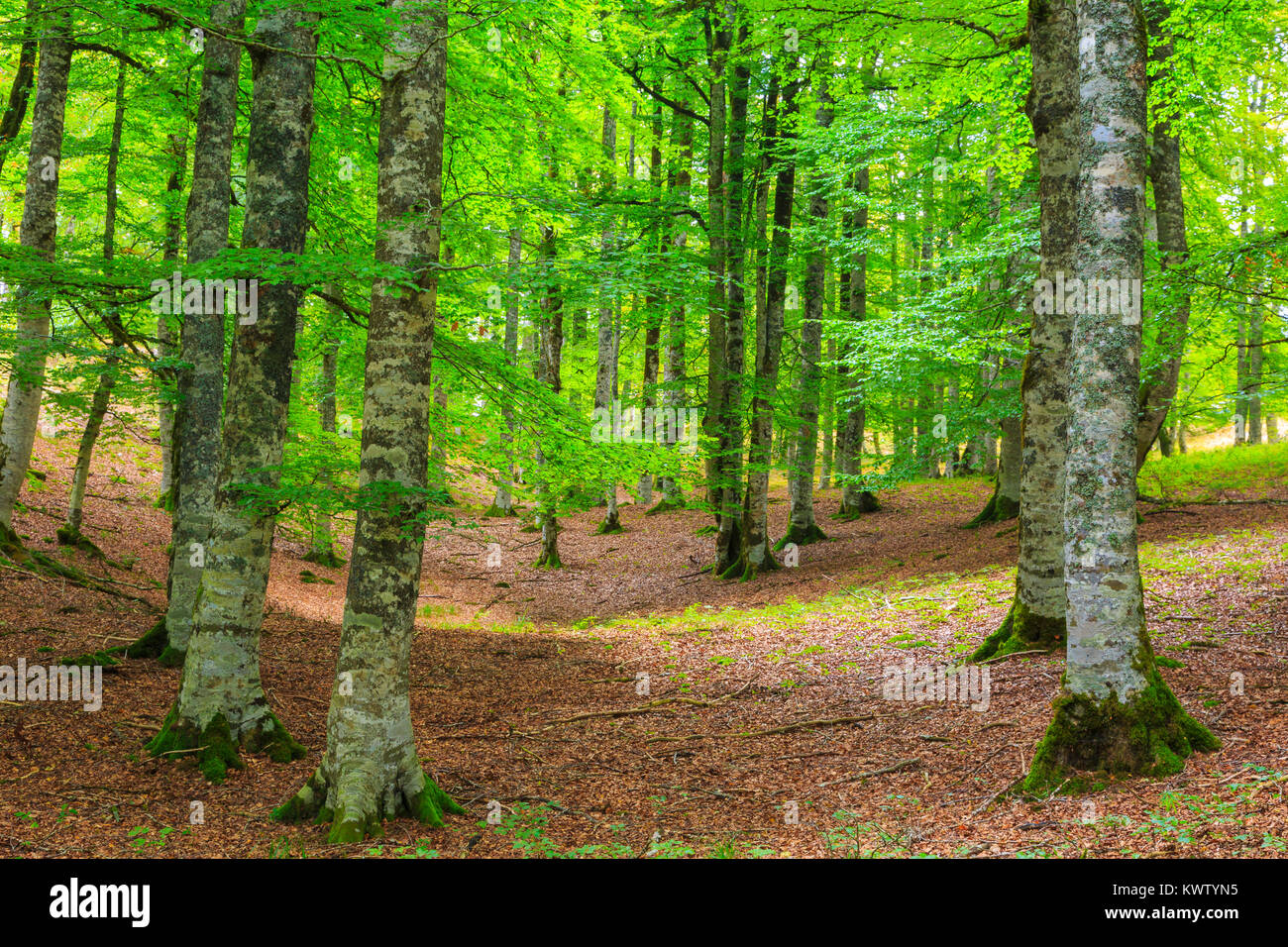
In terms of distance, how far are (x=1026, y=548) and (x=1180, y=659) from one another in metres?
1.60

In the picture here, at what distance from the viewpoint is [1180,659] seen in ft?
23.1

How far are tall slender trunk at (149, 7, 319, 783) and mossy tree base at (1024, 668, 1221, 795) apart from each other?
5.96m

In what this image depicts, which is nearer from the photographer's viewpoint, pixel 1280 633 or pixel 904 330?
pixel 1280 633

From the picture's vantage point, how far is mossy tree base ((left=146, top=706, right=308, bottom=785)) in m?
6.32

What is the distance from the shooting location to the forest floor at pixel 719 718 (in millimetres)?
4934

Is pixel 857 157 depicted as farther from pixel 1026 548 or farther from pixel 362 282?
pixel 362 282

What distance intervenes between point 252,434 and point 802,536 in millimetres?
13516

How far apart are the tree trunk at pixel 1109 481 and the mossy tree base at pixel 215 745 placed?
589 centimetres

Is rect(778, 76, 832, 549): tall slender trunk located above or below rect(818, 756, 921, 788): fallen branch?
above

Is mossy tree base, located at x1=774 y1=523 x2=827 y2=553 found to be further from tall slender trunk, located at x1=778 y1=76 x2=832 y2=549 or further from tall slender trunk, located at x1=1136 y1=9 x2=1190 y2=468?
tall slender trunk, located at x1=1136 y1=9 x2=1190 y2=468

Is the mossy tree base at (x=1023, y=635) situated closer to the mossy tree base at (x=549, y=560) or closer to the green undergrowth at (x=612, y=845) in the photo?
the green undergrowth at (x=612, y=845)

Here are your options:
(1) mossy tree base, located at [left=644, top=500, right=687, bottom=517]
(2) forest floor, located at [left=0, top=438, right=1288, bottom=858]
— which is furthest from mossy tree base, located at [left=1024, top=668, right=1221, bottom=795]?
(1) mossy tree base, located at [left=644, top=500, right=687, bottom=517]

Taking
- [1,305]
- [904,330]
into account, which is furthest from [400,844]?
[904,330]

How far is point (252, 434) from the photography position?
6523 millimetres
